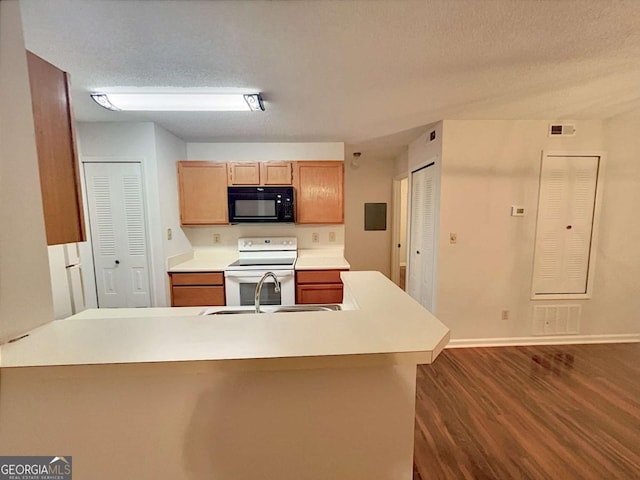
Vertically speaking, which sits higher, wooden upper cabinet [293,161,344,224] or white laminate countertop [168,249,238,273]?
wooden upper cabinet [293,161,344,224]

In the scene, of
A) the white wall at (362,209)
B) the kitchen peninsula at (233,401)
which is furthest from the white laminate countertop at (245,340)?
the white wall at (362,209)

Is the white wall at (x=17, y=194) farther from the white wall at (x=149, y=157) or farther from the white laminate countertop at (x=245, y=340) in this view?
the white wall at (x=149, y=157)

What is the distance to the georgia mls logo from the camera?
2.76 ft

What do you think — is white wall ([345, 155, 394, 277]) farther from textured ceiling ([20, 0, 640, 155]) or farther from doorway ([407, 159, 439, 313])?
textured ceiling ([20, 0, 640, 155])

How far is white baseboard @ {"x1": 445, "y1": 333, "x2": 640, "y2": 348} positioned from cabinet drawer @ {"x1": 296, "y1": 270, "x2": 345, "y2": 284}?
1.49 meters

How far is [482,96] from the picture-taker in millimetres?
1980

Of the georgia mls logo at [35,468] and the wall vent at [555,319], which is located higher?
the georgia mls logo at [35,468]

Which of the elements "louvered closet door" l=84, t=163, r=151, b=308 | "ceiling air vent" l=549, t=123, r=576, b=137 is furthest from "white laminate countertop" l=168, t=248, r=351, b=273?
"ceiling air vent" l=549, t=123, r=576, b=137

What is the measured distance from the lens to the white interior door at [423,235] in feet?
9.29

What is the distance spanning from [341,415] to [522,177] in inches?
116

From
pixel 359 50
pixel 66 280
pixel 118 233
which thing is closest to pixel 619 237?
pixel 359 50

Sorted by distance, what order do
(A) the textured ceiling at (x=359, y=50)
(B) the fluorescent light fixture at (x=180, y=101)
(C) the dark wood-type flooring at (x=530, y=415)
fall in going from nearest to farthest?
(A) the textured ceiling at (x=359, y=50)
(C) the dark wood-type flooring at (x=530, y=415)
(B) the fluorescent light fixture at (x=180, y=101)

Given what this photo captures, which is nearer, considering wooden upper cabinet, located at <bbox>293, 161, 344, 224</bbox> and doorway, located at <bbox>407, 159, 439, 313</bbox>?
doorway, located at <bbox>407, 159, 439, 313</bbox>

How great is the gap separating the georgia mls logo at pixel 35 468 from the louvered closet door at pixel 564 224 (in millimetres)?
3708
